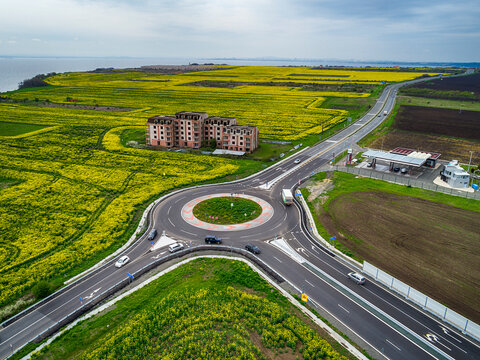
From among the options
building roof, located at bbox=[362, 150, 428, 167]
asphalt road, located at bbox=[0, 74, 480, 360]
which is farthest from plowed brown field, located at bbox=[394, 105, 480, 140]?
asphalt road, located at bbox=[0, 74, 480, 360]

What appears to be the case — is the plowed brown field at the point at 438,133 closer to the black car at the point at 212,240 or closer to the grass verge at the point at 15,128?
the black car at the point at 212,240

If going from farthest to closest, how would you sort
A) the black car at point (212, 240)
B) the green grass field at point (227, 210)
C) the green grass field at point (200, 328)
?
the green grass field at point (227, 210) < the black car at point (212, 240) < the green grass field at point (200, 328)

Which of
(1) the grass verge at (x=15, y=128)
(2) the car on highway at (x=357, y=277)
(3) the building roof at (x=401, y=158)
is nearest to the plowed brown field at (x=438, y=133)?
(3) the building roof at (x=401, y=158)

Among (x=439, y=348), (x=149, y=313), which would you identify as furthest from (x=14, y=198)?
(x=439, y=348)

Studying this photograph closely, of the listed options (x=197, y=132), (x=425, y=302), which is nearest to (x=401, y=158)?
(x=425, y=302)

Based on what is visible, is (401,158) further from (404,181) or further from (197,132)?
(197,132)
